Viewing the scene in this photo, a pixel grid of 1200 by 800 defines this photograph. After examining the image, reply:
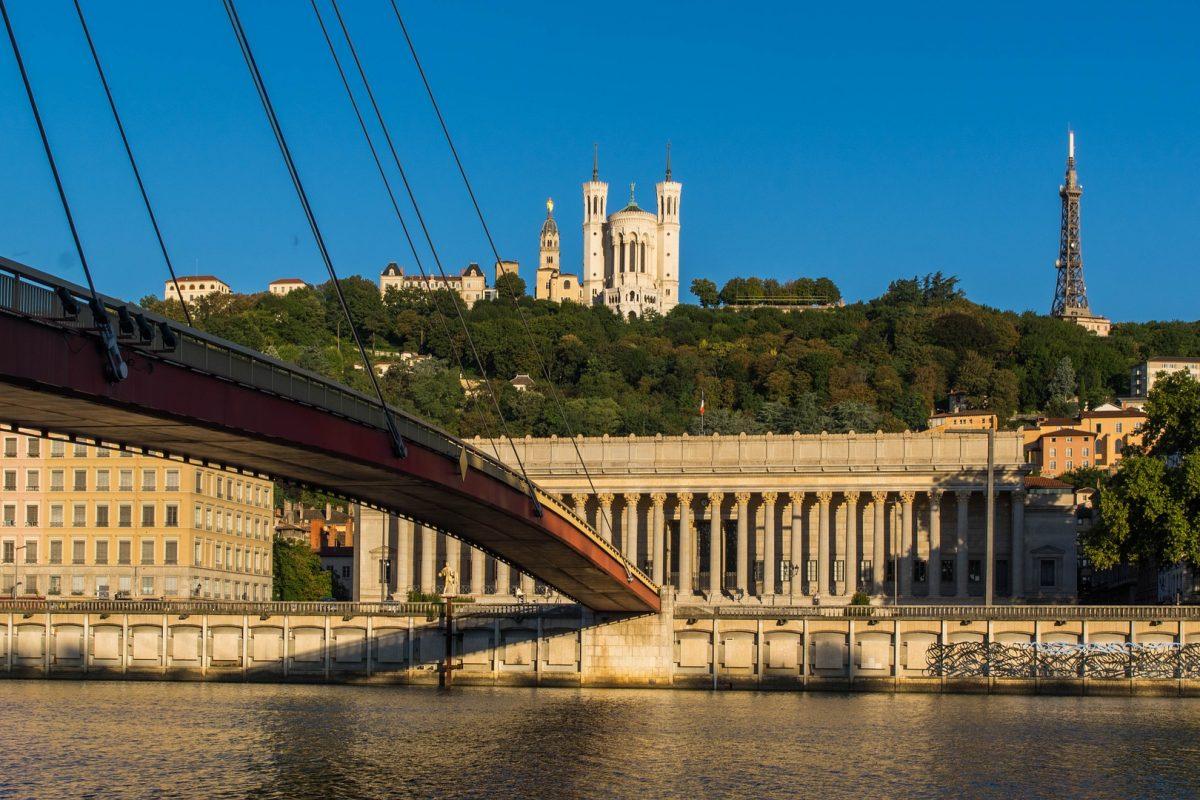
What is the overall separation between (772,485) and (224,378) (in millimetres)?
94186

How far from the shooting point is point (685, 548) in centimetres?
14262

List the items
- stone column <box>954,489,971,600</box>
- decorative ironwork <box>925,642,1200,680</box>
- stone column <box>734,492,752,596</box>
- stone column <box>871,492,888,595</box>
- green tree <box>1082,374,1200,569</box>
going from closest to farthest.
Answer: decorative ironwork <box>925,642,1200,680</box>, green tree <box>1082,374,1200,569</box>, stone column <box>954,489,971,600</box>, stone column <box>871,492,888,595</box>, stone column <box>734,492,752,596</box>

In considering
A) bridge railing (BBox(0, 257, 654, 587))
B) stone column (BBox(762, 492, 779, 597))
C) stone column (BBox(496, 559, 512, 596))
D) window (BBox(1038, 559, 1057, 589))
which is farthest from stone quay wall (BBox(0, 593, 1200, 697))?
stone column (BBox(496, 559, 512, 596))

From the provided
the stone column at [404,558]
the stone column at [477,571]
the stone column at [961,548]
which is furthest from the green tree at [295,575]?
the stone column at [961,548]

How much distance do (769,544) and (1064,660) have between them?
157ft

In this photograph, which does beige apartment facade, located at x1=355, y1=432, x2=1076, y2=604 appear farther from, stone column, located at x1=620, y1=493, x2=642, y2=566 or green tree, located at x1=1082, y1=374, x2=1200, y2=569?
green tree, located at x1=1082, y1=374, x2=1200, y2=569

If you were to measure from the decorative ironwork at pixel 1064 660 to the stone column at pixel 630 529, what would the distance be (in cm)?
4959

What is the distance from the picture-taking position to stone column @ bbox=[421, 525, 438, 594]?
14600 cm

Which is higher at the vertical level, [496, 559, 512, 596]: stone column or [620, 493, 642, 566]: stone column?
[620, 493, 642, 566]: stone column

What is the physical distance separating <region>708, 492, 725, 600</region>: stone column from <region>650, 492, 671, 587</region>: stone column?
11.1ft

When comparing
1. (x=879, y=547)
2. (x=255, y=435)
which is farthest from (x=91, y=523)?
(x=255, y=435)

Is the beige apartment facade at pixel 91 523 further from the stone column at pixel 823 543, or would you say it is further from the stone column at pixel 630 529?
the stone column at pixel 823 543

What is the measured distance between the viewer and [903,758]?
6588cm

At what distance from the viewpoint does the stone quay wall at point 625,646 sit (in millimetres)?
94375
